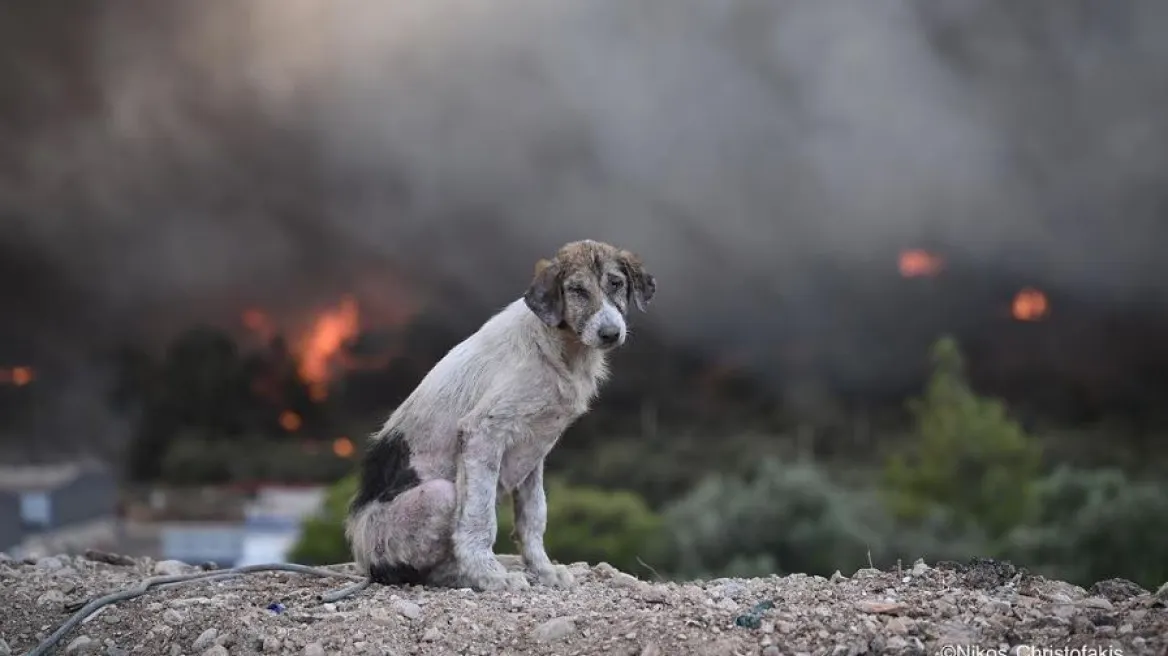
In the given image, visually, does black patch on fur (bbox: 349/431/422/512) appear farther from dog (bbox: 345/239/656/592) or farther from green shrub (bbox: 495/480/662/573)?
green shrub (bbox: 495/480/662/573)

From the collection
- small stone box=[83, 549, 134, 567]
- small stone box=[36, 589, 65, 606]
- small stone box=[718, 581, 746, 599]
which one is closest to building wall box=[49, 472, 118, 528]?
small stone box=[83, 549, 134, 567]

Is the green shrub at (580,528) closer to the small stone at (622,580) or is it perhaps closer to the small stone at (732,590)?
the small stone at (622,580)

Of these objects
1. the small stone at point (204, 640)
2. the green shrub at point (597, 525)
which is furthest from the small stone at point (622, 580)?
the green shrub at point (597, 525)

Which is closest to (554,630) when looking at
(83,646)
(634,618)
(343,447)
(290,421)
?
(634,618)

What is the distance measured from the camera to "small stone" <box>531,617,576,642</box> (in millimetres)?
5809

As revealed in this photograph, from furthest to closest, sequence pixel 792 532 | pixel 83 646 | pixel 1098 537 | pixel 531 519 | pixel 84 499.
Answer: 1. pixel 84 499
2. pixel 792 532
3. pixel 1098 537
4. pixel 531 519
5. pixel 83 646

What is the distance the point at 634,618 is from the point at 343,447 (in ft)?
47.0

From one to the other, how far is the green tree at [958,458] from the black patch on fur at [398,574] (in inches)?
561

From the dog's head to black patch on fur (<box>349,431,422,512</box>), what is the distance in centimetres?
131

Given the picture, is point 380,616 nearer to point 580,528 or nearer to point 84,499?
point 84,499

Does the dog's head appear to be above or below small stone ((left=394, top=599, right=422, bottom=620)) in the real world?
above

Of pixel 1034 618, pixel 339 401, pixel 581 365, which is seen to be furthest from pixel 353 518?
pixel 339 401

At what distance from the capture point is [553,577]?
7.26 metres

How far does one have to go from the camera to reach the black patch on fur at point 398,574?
23.6 feet
